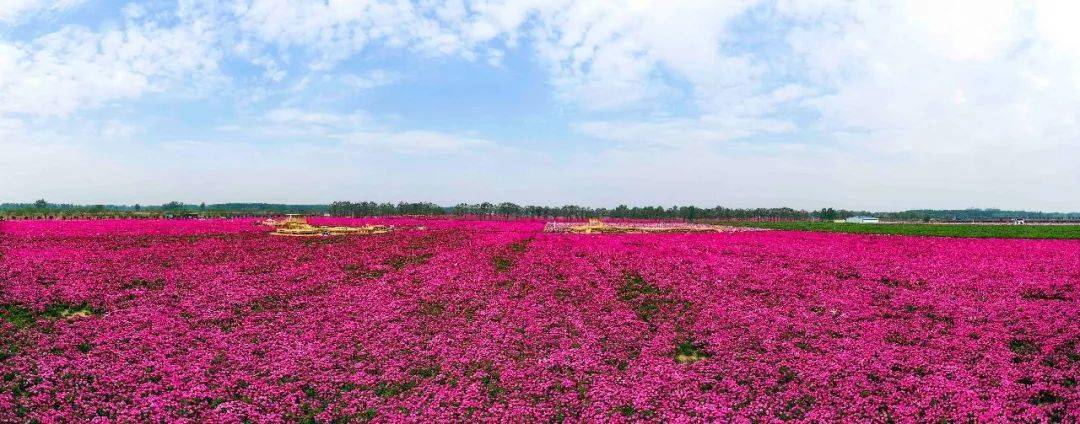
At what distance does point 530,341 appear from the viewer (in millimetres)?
11258

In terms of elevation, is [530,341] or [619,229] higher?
[619,229]

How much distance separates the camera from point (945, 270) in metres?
18.8

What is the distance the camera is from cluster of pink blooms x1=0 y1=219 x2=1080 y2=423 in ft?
27.6

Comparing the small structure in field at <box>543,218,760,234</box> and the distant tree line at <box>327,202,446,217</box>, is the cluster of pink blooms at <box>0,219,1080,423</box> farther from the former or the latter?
the distant tree line at <box>327,202,446,217</box>

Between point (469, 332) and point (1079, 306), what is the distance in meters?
15.4

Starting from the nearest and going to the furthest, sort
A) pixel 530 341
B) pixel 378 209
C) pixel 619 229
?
pixel 530 341 → pixel 619 229 → pixel 378 209

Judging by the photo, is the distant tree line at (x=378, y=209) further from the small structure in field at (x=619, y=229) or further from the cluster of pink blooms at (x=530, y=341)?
the cluster of pink blooms at (x=530, y=341)

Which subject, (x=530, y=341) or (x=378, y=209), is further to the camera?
(x=378, y=209)

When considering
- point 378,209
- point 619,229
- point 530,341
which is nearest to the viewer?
point 530,341

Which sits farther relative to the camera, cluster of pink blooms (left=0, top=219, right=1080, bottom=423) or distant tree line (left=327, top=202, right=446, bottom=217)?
distant tree line (left=327, top=202, right=446, bottom=217)

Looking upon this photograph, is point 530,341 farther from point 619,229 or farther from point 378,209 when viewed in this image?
point 378,209

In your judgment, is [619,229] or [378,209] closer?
[619,229]

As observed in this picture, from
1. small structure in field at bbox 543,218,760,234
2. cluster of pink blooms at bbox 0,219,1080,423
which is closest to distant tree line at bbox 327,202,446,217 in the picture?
small structure in field at bbox 543,218,760,234

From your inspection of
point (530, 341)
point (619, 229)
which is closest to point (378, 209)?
point (619, 229)
